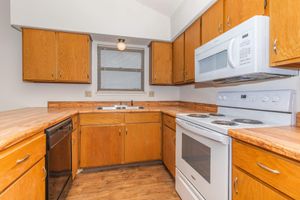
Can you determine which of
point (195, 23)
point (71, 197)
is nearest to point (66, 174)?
point (71, 197)

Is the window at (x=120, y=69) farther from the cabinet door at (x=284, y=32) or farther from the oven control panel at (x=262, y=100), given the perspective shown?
the cabinet door at (x=284, y=32)

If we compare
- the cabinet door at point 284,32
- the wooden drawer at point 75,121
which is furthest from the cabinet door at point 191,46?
the wooden drawer at point 75,121

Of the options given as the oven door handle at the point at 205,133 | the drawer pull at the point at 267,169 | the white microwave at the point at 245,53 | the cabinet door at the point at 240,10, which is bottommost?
the drawer pull at the point at 267,169

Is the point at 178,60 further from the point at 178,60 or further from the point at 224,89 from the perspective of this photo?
the point at 224,89

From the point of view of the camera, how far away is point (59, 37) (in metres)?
2.37

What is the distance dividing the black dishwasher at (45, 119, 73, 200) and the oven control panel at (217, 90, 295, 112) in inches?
66.0

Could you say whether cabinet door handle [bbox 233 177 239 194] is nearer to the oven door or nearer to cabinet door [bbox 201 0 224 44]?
the oven door

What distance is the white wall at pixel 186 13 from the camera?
1.85 meters

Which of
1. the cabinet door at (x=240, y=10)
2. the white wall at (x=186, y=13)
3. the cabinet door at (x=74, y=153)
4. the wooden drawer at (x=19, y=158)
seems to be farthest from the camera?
the cabinet door at (x=74, y=153)

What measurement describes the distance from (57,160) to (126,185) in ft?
2.95

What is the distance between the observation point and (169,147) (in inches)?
84.6

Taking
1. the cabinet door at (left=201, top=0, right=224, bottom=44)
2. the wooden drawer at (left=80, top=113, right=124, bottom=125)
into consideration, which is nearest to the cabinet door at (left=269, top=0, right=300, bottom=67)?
the cabinet door at (left=201, top=0, right=224, bottom=44)

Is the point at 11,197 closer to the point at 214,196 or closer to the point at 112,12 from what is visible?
the point at 214,196

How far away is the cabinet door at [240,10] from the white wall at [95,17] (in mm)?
1445
